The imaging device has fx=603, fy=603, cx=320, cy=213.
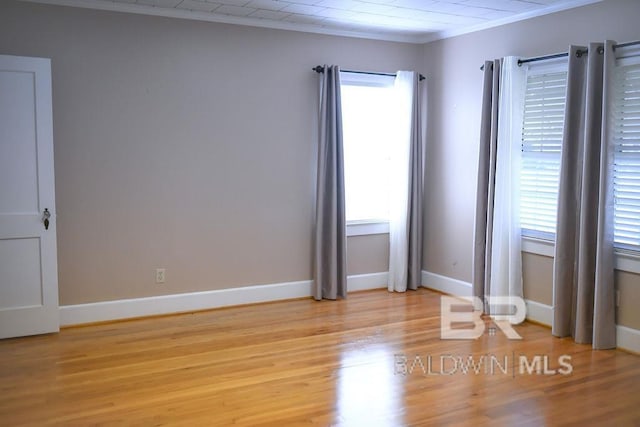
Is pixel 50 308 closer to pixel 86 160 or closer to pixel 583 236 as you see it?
pixel 86 160

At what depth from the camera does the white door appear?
436 cm

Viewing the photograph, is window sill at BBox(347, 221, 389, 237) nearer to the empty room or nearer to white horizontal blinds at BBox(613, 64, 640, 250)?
the empty room

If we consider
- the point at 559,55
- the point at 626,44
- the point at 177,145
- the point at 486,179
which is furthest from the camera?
the point at 486,179

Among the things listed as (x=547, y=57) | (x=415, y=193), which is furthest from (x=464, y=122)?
(x=547, y=57)

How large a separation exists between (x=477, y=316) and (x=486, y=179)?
119 centimetres

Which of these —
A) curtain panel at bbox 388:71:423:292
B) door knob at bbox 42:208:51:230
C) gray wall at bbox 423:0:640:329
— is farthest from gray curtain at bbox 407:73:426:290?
door knob at bbox 42:208:51:230

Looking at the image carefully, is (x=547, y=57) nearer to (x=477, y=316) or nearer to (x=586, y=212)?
(x=586, y=212)

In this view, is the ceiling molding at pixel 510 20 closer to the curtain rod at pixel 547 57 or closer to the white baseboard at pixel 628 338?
the curtain rod at pixel 547 57

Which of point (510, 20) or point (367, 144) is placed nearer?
point (510, 20)

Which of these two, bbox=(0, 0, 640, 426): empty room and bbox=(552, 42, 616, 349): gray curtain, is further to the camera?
bbox=(552, 42, 616, 349): gray curtain

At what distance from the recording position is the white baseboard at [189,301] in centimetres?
488

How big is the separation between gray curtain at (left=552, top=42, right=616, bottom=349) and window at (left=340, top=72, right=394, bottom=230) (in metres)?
1.96

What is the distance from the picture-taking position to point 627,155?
4289 millimetres

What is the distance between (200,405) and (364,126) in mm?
3447
